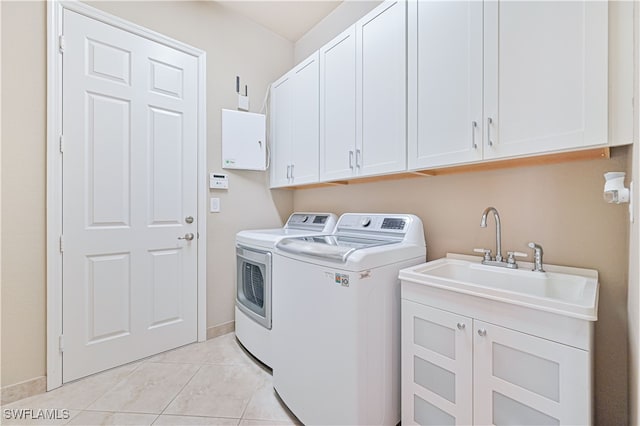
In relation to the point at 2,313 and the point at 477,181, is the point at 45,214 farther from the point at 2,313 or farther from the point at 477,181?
the point at 477,181

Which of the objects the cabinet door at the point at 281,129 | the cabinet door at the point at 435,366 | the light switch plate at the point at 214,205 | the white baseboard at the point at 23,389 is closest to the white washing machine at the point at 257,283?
the light switch plate at the point at 214,205

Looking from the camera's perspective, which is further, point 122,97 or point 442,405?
point 122,97

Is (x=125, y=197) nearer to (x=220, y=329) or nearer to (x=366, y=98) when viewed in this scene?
(x=220, y=329)

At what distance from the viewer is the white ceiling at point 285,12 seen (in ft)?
8.04

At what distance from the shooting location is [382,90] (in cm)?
174

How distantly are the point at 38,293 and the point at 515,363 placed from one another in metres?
2.51

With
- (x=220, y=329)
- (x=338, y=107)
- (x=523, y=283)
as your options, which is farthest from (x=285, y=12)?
(x=220, y=329)

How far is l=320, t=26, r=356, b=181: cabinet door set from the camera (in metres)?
1.94

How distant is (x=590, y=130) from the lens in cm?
104

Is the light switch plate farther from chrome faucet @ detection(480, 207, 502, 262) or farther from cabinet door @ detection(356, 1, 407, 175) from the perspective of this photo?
chrome faucet @ detection(480, 207, 502, 262)

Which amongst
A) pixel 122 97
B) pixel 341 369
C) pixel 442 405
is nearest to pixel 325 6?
pixel 122 97

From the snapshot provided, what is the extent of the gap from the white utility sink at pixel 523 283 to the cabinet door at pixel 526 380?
128 mm

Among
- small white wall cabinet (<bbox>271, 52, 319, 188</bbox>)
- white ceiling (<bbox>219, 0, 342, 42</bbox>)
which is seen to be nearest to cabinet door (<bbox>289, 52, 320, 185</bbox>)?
small white wall cabinet (<bbox>271, 52, 319, 188</bbox>)

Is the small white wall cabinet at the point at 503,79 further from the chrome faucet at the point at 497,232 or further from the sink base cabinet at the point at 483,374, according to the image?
the sink base cabinet at the point at 483,374
